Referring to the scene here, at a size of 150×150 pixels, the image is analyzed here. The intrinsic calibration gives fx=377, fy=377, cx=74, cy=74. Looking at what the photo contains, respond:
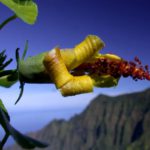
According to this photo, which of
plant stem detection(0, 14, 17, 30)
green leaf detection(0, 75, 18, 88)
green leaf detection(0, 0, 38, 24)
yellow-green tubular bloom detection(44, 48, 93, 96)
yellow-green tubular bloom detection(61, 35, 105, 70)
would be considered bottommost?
green leaf detection(0, 75, 18, 88)

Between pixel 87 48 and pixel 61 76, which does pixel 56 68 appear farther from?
pixel 87 48

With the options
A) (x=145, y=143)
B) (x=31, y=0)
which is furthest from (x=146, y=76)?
(x=145, y=143)

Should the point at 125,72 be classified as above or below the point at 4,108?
above

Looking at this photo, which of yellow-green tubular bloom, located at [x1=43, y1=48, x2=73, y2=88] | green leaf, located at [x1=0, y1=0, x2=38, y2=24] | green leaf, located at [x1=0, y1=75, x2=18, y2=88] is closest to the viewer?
green leaf, located at [x1=0, y1=0, x2=38, y2=24]

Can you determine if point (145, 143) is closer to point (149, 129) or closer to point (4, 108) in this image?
point (149, 129)

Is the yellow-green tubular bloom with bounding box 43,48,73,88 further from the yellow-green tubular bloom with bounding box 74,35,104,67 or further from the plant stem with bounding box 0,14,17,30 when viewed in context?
the plant stem with bounding box 0,14,17,30

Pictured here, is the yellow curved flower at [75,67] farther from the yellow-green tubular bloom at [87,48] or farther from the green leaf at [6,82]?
the green leaf at [6,82]

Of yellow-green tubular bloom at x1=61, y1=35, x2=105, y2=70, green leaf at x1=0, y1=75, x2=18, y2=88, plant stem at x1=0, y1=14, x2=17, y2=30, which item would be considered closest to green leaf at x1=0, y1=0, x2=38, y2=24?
plant stem at x1=0, y1=14, x2=17, y2=30

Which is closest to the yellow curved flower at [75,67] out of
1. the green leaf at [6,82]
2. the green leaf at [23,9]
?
the green leaf at [23,9]
